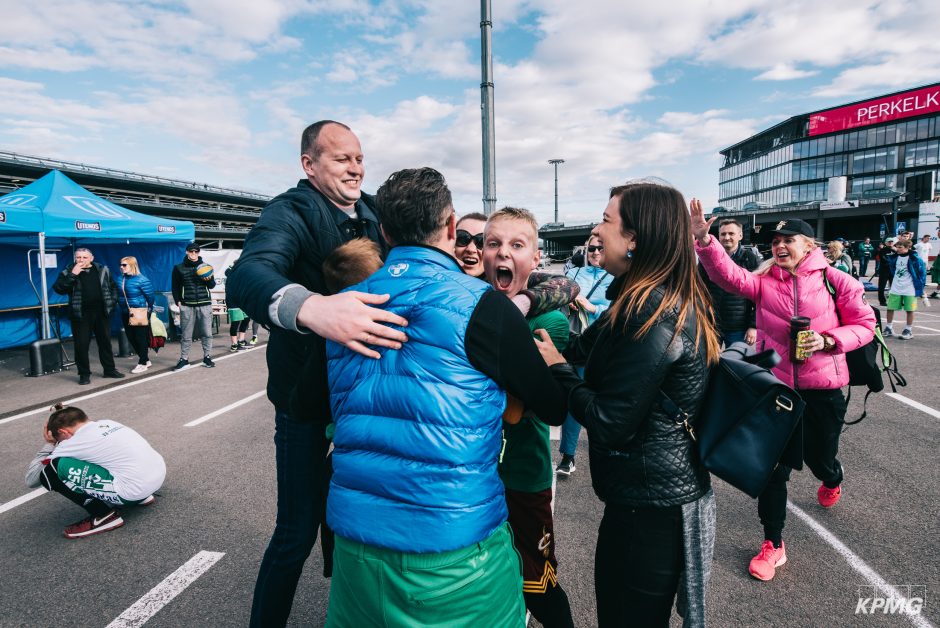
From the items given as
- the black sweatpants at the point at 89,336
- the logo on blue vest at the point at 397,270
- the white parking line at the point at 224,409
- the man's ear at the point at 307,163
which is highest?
the man's ear at the point at 307,163

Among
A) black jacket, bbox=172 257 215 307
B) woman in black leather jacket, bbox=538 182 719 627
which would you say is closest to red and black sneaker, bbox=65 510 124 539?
woman in black leather jacket, bbox=538 182 719 627

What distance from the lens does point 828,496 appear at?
3496 millimetres

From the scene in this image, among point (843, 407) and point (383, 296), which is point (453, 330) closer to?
point (383, 296)

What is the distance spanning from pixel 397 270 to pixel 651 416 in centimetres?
96

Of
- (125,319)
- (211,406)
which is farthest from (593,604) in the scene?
(125,319)

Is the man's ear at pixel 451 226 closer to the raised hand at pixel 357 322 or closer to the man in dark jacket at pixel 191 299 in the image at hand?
the raised hand at pixel 357 322

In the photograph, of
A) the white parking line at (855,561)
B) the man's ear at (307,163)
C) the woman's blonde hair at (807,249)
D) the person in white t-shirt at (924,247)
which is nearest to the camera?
the man's ear at (307,163)

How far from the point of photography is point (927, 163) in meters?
57.2

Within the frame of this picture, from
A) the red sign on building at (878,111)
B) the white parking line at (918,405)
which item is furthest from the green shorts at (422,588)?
the red sign on building at (878,111)

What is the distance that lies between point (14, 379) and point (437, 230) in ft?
33.3

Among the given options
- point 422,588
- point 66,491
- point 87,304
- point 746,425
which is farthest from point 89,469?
point 87,304

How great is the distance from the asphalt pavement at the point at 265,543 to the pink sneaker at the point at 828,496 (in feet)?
0.14

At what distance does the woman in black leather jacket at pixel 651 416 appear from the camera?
155 cm

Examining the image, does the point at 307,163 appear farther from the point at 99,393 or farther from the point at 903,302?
the point at 903,302
